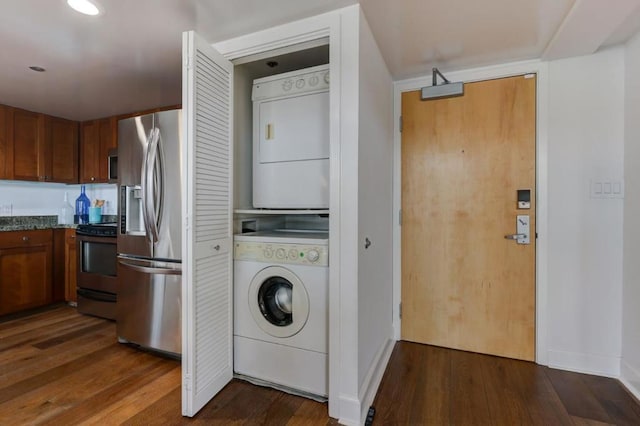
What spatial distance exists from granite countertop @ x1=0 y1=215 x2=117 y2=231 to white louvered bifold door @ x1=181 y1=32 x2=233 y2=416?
271cm

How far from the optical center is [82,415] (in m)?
1.66

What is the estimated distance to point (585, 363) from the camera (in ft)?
6.85

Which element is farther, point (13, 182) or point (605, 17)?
point (13, 182)

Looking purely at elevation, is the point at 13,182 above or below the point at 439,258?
above

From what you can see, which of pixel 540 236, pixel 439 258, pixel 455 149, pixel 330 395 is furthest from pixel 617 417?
pixel 455 149

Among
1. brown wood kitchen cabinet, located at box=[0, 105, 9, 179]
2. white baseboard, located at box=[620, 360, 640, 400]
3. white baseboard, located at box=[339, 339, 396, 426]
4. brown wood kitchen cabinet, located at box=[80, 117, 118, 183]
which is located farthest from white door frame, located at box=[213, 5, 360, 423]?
brown wood kitchen cabinet, located at box=[0, 105, 9, 179]

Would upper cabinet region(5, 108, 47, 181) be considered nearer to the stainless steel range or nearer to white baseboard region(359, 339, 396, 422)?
the stainless steel range

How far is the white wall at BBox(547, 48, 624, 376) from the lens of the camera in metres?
2.02

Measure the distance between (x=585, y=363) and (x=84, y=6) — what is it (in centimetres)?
371

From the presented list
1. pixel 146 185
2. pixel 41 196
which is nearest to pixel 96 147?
pixel 41 196

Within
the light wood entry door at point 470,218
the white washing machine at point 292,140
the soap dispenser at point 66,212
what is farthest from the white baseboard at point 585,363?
the soap dispenser at point 66,212

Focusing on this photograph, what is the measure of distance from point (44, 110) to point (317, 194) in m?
3.49

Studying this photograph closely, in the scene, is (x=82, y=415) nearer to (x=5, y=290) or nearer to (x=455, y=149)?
(x=5, y=290)

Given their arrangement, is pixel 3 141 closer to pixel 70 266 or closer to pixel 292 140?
pixel 70 266
